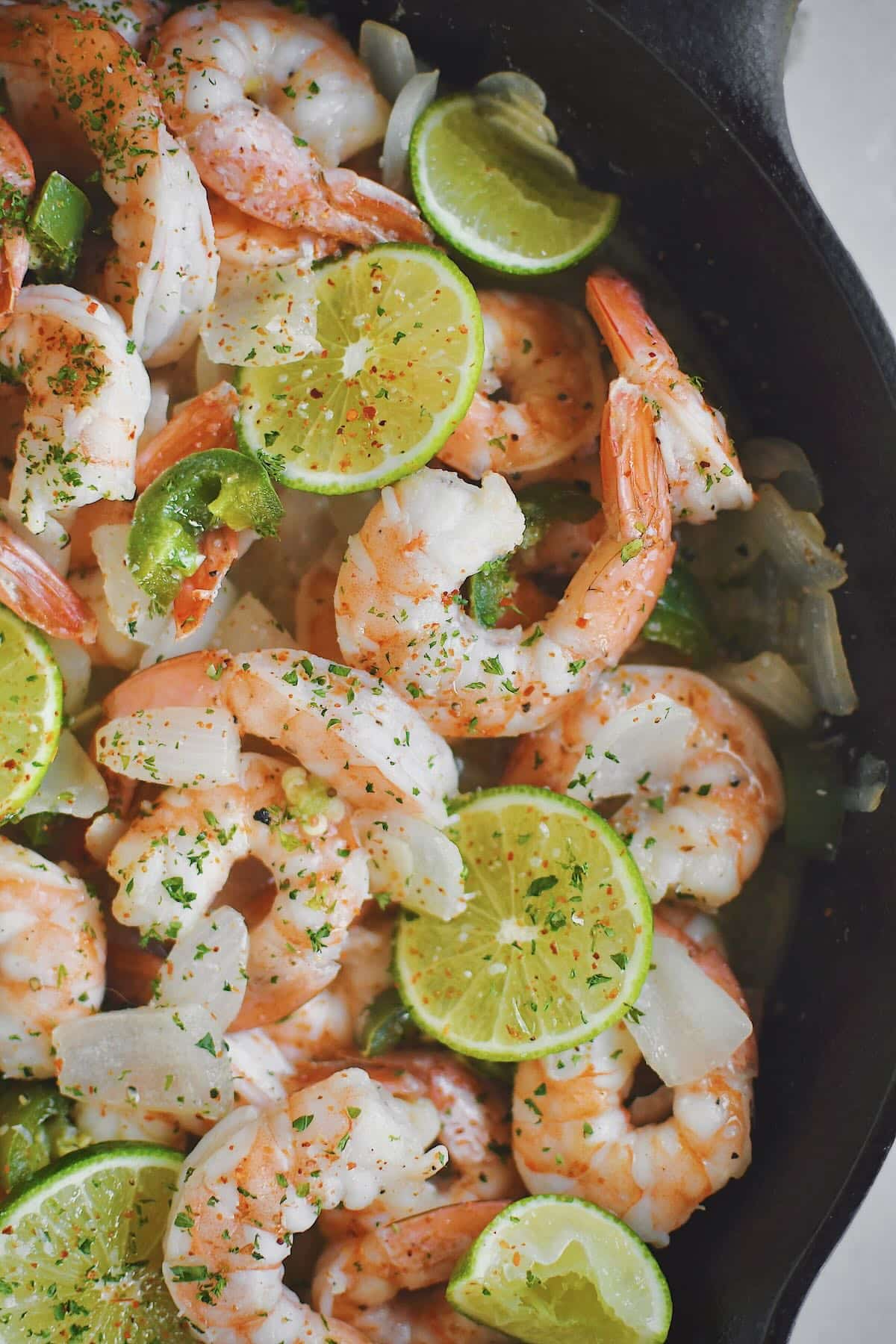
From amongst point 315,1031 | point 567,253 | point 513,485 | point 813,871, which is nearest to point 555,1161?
point 315,1031

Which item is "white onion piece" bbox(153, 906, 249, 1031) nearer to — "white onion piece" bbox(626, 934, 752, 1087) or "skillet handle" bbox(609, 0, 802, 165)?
"white onion piece" bbox(626, 934, 752, 1087)

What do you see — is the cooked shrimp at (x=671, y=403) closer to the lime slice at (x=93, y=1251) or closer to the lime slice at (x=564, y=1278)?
the lime slice at (x=564, y=1278)

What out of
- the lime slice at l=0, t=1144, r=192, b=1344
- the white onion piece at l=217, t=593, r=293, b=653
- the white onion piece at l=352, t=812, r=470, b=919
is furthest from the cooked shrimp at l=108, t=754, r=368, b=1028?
the lime slice at l=0, t=1144, r=192, b=1344

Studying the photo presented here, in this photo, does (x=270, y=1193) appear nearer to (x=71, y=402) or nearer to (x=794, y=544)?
(x=71, y=402)

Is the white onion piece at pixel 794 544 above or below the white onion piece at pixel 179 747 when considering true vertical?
above

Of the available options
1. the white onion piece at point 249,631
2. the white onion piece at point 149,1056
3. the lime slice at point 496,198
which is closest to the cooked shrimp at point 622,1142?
the white onion piece at point 149,1056

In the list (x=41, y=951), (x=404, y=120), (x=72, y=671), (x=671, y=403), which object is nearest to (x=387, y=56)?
(x=404, y=120)
